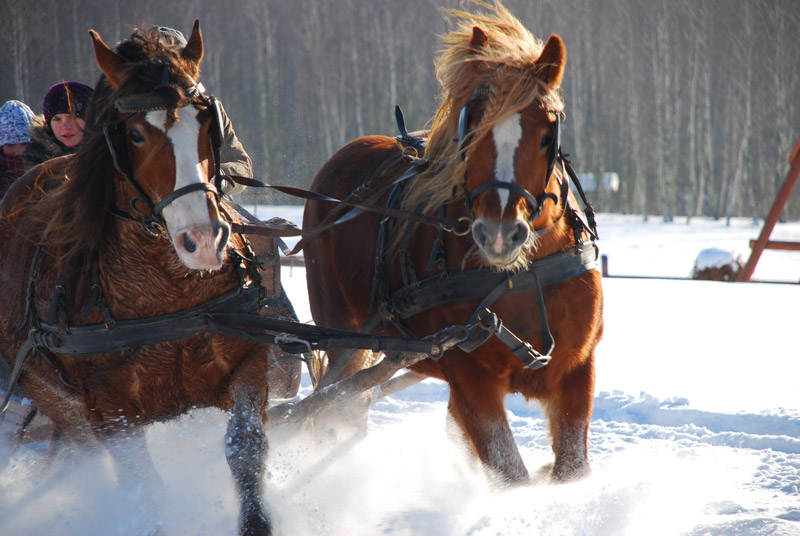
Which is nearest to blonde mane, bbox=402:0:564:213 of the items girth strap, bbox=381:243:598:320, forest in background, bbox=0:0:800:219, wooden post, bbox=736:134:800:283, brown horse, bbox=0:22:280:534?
girth strap, bbox=381:243:598:320

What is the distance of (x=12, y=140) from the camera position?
392 centimetres

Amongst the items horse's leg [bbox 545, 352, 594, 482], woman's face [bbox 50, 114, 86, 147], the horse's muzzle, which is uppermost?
woman's face [bbox 50, 114, 86, 147]

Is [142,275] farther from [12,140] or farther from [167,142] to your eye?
[12,140]

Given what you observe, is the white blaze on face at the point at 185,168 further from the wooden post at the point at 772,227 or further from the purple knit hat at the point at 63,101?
the wooden post at the point at 772,227

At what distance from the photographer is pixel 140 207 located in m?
2.18

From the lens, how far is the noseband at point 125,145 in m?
2.07

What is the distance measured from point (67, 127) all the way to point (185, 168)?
1.67 m

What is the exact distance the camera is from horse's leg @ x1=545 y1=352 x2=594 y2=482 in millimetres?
2564

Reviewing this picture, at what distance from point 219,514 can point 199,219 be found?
119 cm

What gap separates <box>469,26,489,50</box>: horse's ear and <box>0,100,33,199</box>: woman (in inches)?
108

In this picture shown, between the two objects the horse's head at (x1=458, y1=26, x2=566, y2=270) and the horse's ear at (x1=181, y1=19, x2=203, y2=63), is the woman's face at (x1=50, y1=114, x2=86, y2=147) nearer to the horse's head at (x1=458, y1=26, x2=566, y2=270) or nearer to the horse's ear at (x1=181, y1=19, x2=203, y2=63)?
the horse's ear at (x1=181, y1=19, x2=203, y2=63)

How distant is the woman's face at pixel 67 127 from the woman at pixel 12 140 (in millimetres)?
721

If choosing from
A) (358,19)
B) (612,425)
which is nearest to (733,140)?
(358,19)

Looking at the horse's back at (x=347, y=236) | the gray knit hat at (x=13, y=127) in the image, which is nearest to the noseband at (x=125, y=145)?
the horse's back at (x=347, y=236)
